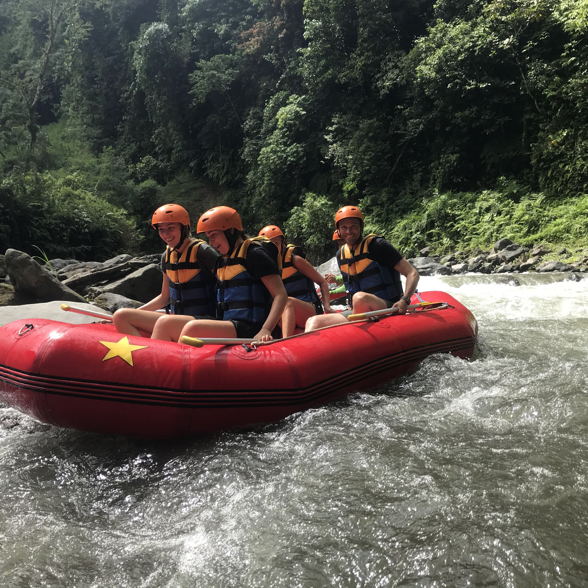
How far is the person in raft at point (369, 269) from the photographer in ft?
12.6

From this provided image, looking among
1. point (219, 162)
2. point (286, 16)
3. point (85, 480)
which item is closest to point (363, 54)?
point (286, 16)

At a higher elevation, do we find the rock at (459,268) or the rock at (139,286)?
the rock at (459,268)

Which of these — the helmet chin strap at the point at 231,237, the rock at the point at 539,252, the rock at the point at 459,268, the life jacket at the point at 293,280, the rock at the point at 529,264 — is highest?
the helmet chin strap at the point at 231,237

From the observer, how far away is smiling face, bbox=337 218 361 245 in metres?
3.96

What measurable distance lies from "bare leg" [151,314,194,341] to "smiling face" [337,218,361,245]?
1.58 metres

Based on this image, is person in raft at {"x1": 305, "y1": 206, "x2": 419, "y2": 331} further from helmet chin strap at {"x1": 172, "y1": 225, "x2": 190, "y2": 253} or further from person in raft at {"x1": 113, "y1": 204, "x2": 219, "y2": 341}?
helmet chin strap at {"x1": 172, "y1": 225, "x2": 190, "y2": 253}

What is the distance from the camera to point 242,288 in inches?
125

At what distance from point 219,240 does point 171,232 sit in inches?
17.6

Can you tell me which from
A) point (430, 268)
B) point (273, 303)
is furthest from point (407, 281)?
point (430, 268)

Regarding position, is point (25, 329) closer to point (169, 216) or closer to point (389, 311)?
point (169, 216)

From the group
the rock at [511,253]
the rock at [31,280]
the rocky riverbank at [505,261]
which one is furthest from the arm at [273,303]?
the rock at [511,253]

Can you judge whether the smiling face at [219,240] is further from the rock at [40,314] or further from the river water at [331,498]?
the rock at [40,314]

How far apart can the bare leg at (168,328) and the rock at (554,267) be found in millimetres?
7741

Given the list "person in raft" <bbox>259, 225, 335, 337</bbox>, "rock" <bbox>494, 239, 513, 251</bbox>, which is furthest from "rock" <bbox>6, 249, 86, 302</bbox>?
"rock" <bbox>494, 239, 513, 251</bbox>
